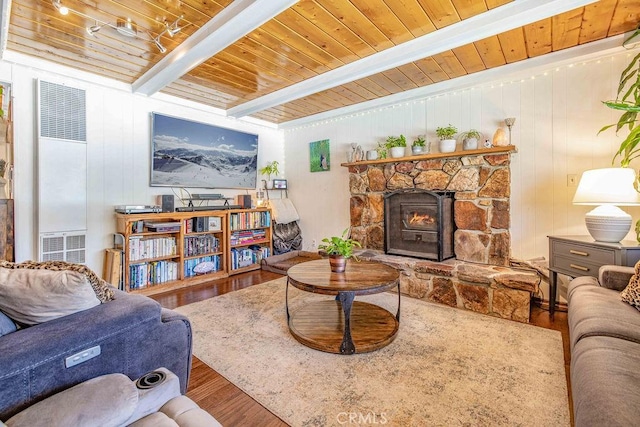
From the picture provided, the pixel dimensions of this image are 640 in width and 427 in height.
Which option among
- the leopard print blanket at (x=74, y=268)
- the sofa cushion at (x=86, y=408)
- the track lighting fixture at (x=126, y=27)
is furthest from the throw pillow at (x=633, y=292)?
the track lighting fixture at (x=126, y=27)

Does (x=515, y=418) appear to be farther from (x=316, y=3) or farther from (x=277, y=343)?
(x=316, y=3)

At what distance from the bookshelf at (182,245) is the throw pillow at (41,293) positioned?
2.18 m

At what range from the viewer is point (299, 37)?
253 centimetres

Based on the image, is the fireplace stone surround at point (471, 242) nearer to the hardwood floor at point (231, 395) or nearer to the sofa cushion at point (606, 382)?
the hardwood floor at point (231, 395)

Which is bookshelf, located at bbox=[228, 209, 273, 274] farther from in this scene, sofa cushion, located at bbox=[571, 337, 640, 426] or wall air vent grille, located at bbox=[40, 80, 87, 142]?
sofa cushion, located at bbox=[571, 337, 640, 426]

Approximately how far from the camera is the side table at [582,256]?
218cm

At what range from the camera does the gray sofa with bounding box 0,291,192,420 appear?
1059mm

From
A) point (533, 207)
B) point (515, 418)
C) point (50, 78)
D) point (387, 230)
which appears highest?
point (50, 78)

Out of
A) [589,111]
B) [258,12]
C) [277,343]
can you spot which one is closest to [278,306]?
[277,343]

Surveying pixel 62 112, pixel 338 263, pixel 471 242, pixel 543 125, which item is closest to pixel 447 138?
pixel 543 125

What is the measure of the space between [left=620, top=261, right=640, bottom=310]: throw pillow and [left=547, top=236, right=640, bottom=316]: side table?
41 centimetres

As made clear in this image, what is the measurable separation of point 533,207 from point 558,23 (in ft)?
5.46

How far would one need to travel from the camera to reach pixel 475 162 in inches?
130

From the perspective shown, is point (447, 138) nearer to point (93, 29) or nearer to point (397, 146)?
point (397, 146)
